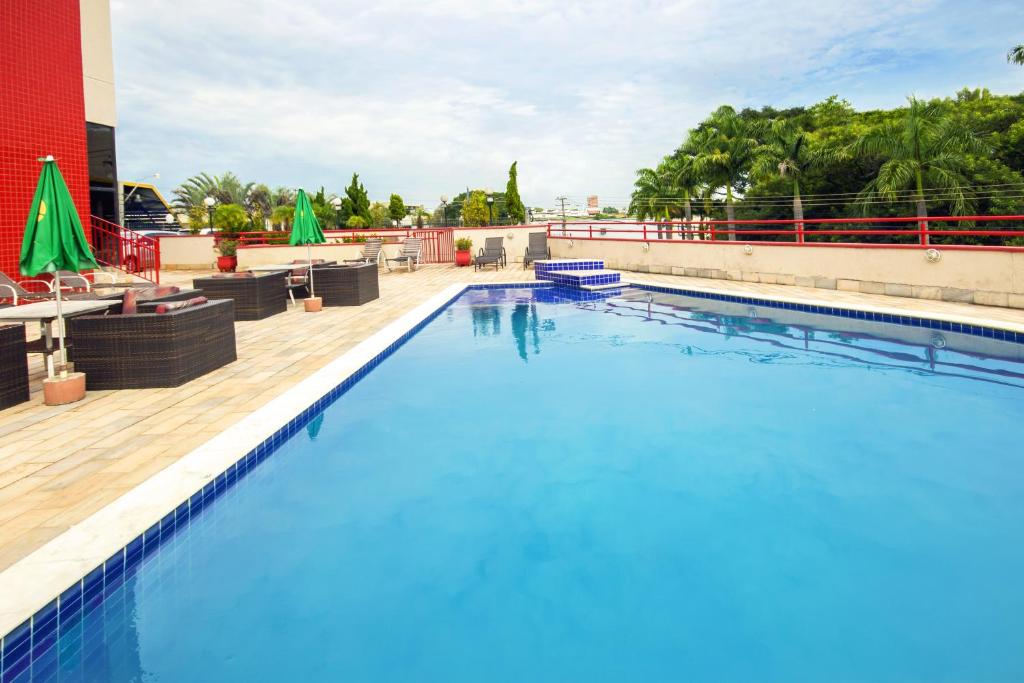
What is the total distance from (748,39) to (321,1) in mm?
12067

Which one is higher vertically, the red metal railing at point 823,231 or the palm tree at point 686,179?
the palm tree at point 686,179

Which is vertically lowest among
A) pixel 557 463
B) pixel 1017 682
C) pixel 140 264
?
pixel 1017 682

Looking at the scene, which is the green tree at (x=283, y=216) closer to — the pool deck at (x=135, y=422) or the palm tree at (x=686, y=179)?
the pool deck at (x=135, y=422)

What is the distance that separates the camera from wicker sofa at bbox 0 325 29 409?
4.58 metres

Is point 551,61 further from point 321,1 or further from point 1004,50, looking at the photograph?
point 1004,50

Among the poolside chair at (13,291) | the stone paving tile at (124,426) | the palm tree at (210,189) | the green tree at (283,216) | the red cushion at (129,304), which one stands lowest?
the stone paving tile at (124,426)

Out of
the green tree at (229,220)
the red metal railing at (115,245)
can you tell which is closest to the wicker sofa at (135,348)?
the red metal railing at (115,245)

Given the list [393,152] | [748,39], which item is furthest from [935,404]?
[393,152]

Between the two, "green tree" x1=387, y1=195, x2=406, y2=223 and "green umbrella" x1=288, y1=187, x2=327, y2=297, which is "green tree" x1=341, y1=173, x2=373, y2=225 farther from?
"green umbrella" x1=288, y1=187, x2=327, y2=297

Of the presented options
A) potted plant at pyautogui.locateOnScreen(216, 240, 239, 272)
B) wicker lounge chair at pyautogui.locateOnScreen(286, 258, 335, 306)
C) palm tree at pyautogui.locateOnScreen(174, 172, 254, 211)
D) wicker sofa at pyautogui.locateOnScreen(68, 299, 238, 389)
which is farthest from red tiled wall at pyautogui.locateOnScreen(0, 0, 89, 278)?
palm tree at pyautogui.locateOnScreen(174, 172, 254, 211)

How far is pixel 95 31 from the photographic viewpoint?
11992 mm

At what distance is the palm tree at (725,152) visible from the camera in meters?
42.1

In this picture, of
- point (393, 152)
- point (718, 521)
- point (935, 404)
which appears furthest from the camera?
point (393, 152)

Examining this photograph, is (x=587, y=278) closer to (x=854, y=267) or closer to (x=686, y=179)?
(x=854, y=267)
